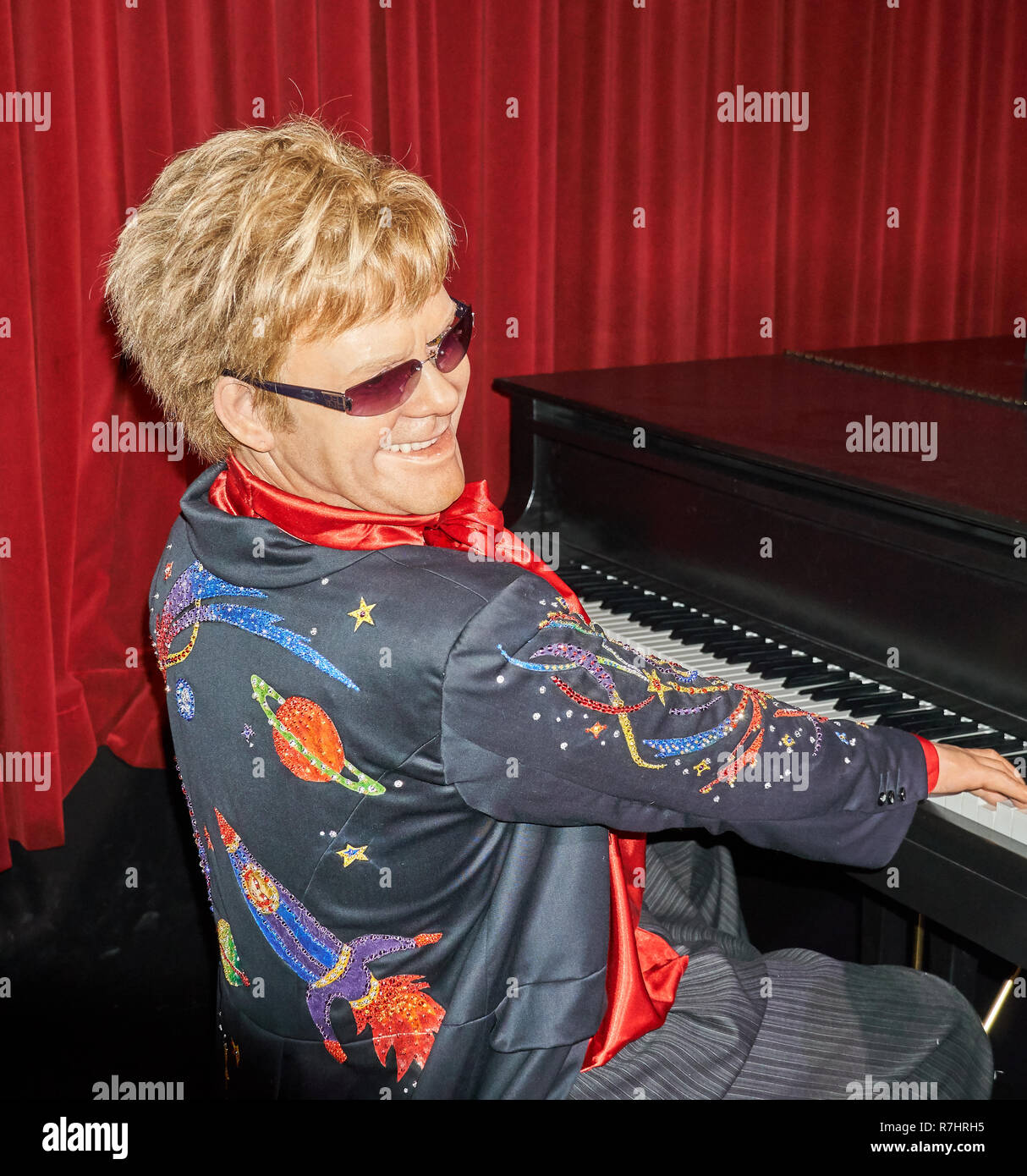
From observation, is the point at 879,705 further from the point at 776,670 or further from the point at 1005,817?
the point at 1005,817

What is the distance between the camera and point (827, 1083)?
1414 millimetres

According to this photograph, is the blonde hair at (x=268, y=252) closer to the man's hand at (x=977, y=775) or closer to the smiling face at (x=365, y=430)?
the smiling face at (x=365, y=430)

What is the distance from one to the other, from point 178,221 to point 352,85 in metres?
1.74

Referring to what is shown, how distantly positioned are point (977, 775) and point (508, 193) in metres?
2.05

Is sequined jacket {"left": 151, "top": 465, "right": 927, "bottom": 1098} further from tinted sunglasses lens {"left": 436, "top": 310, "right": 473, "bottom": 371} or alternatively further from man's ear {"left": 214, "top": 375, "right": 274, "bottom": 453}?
tinted sunglasses lens {"left": 436, "top": 310, "right": 473, "bottom": 371}

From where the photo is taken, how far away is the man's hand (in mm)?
1351

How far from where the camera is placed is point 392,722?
110 cm

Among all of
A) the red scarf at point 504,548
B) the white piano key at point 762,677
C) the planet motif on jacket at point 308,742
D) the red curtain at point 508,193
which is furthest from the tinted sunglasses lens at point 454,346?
the red curtain at point 508,193

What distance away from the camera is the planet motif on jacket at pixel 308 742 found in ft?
3.77

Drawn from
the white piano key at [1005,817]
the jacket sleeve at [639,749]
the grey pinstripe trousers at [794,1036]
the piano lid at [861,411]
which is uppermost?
the piano lid at [861,411]

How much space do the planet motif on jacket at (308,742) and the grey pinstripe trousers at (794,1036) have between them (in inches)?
18.1

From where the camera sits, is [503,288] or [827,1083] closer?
[827,1083]
